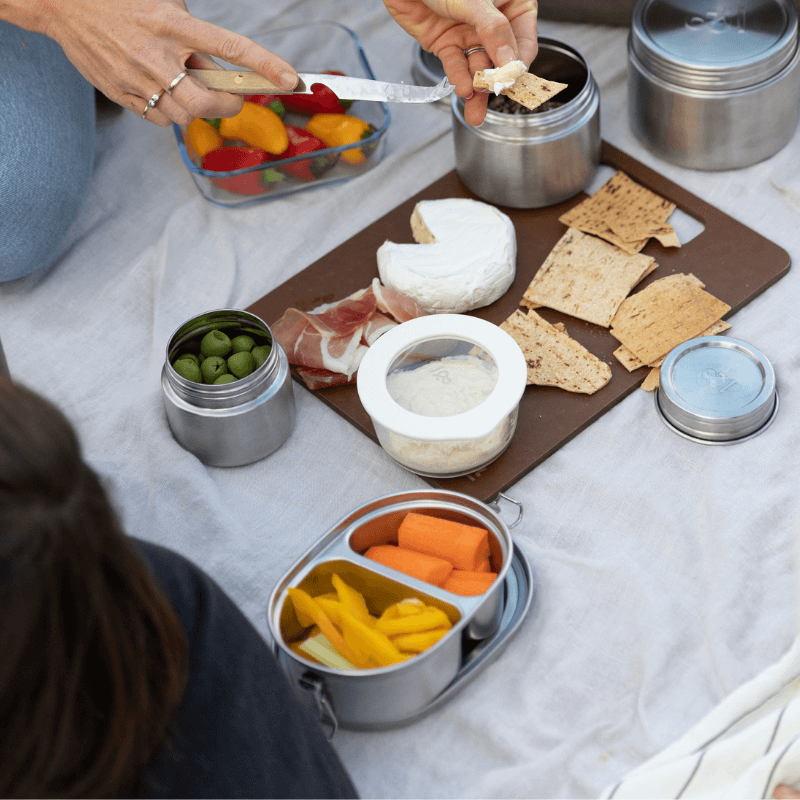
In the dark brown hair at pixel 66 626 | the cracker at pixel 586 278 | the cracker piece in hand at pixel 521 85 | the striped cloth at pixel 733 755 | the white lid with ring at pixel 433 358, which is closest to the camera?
the dark brown hair at pixel 66 626

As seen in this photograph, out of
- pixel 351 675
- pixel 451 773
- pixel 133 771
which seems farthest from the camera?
pixel 451 773

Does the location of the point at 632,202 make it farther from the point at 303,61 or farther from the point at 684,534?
the point at 303,61

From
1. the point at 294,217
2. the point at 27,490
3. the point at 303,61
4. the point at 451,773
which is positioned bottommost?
the point at 451,773

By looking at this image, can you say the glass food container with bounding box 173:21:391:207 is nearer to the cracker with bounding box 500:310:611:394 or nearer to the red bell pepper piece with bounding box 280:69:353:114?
the red bell pepper piece with bounding box 280:69:353:114

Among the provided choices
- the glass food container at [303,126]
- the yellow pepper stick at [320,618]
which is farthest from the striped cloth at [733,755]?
the glass food container at [303,126]

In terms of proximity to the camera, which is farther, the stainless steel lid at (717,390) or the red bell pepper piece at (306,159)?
the red bell pepper piece at (306,159)

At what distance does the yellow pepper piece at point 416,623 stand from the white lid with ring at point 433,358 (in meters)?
0.28

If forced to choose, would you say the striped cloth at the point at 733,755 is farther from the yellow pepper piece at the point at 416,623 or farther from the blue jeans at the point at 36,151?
the blue jeans at the point at 36,151

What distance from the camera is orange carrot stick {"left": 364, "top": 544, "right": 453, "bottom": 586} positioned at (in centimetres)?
127

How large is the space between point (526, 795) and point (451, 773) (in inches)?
4.0

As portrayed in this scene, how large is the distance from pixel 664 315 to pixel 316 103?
85cm

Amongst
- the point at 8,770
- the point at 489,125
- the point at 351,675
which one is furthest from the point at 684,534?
the point at 8,770

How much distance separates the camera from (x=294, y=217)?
1.91 metres

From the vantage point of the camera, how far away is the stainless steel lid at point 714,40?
1.67 metres
